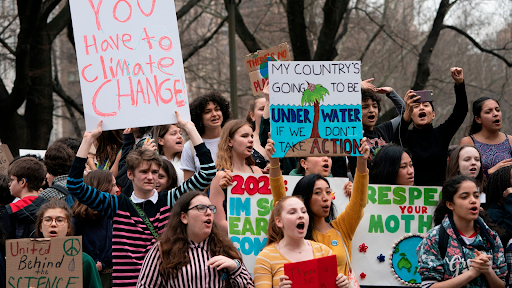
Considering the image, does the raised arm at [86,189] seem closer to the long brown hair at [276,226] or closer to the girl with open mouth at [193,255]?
the girl with open mouth at [193,255]

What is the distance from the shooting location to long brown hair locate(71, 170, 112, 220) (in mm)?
5262

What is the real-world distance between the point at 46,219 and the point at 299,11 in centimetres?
A: 831

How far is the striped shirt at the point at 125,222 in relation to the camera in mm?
4426

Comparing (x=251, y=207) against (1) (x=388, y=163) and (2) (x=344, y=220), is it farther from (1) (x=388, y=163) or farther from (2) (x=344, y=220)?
(1) (x=388, y=163)

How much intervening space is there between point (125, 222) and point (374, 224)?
2094mm

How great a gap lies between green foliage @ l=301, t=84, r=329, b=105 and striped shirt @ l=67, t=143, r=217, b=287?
0.88 meters

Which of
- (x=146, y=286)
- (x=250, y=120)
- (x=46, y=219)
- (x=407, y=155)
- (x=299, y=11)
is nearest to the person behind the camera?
(x=146, y=286)

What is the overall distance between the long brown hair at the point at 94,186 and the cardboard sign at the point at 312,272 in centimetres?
197

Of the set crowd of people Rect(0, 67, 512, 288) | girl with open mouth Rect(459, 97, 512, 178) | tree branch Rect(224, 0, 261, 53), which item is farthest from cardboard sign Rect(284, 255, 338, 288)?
tree branch Rect(224, 0, 261, 53)

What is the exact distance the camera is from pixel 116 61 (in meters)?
4.80

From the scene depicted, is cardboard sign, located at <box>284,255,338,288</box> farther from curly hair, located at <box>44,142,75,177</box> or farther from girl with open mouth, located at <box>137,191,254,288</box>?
curly hair, located at <box>44,142,75,177</box>

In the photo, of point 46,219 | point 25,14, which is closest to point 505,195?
point 46,219

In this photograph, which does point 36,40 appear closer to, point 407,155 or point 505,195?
point 407,155

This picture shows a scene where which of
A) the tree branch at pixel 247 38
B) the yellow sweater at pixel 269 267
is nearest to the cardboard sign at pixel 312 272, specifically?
the yellow sweater at pixel 269 267
